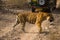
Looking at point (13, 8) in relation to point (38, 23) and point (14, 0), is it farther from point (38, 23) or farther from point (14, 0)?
point (38, 23)

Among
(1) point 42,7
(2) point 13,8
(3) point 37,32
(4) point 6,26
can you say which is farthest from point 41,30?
(2) point 13,8

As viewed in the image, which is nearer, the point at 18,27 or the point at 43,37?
the point at 43,37

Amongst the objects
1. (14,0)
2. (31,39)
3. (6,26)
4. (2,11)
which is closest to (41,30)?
(31,39)

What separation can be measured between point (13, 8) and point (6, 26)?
6.49m

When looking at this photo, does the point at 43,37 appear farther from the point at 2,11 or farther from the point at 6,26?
the point at 2,11

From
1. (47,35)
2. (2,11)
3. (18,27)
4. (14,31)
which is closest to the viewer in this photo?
(47,35)

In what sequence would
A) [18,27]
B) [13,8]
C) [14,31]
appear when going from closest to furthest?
[14,31] → [18,27] → [13,8]

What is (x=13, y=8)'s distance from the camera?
1744 cm

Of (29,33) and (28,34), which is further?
(29,33)

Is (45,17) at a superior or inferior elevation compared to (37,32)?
superior

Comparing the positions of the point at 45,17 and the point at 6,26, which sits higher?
the point at 45,17

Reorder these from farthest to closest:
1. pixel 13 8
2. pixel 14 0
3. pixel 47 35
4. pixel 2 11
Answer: pixel 14 0, pixel 13 8, pixel 2 11, pixel 47 35

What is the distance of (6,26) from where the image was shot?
36.3 ft

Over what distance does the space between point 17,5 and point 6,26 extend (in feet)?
24.4
